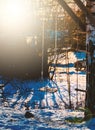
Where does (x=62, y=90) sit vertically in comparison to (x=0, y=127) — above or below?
below

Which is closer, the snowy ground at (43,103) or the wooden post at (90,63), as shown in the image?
the snowy ground at (43,103)

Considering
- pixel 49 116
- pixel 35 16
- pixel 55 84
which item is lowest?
pixel 55 84

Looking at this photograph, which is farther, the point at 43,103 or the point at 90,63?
the point at 43,103

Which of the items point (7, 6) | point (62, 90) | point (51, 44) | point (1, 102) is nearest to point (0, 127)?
point (1, 102)

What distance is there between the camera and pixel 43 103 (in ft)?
41.0

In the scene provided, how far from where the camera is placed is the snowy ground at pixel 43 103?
6.54 m

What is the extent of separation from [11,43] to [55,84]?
4.40 metres

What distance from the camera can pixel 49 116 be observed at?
7.33 meters

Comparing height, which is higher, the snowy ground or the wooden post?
the wooden post

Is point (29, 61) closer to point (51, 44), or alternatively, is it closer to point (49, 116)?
point (51, 44)

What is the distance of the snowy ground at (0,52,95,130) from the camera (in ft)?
21.5

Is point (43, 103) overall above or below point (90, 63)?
below

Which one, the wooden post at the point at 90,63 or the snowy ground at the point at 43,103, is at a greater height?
the wooden post at the point at 90,63

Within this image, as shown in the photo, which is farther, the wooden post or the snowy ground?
the wooden post
